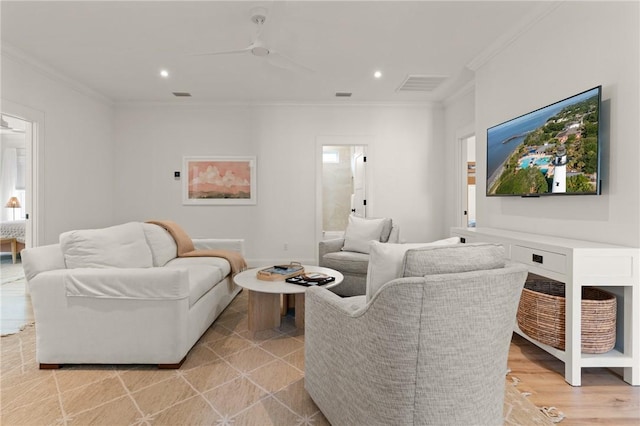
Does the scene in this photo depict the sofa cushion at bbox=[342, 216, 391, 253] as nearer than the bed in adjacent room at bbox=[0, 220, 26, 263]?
Yes

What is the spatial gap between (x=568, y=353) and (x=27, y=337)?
3886mm

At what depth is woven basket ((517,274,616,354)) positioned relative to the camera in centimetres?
197

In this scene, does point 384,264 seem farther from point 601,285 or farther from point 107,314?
point 107,314

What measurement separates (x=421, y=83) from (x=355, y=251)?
2535mm

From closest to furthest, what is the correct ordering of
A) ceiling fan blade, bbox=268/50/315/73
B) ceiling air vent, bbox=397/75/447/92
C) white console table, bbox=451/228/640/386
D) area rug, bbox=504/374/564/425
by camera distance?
area rug, bbox=504/374/564/425, white console table, bbox=451/228/640/386, ceiling fan blade, bbox=268/50/315/73, ceiling air vent, bbox=397/75/447/92

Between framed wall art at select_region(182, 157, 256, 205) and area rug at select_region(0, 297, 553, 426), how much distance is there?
10.7 ft

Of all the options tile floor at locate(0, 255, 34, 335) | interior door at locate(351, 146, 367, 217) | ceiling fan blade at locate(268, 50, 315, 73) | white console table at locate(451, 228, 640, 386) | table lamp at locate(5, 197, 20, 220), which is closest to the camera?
white console table at locate(451, 228, 640, 386)

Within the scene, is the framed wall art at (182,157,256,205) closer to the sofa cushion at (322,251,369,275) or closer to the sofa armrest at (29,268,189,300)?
the sofa cushion at (322,251,369,275)

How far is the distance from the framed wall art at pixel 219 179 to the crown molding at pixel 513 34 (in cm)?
355

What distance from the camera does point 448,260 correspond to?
121cm

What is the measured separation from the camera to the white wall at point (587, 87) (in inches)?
80.1

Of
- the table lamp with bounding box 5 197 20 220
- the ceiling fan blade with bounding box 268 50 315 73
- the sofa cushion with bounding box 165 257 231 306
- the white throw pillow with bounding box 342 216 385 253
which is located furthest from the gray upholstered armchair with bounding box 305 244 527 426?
the table lamp with bounding box 5 197 20 220

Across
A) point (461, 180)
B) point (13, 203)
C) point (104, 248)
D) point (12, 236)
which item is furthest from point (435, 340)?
point (13, 203)

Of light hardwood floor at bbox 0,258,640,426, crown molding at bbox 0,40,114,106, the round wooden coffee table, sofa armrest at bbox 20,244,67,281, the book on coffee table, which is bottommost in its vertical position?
light hardwood floor at bbox 0,258,640,426
